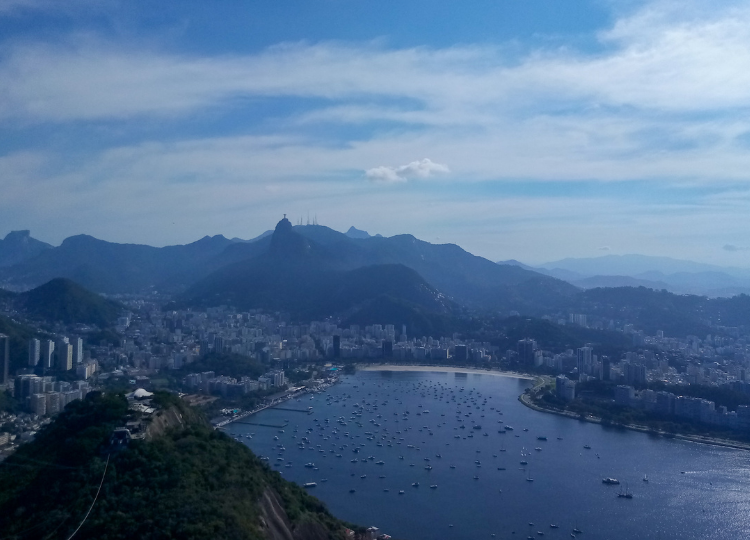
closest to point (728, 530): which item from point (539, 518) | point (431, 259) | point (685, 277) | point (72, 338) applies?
point (539, 518)

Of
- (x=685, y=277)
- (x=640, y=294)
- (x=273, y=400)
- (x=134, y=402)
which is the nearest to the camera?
(x=134, y=402)

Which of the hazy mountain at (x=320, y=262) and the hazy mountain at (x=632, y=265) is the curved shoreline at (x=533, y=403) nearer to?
the hazy mountain at (x=320, y=262)

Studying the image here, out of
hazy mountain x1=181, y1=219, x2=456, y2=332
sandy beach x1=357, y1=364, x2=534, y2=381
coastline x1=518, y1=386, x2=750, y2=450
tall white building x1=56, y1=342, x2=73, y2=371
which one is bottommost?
coastline x1=518, y1=386, x2=750, y2=450

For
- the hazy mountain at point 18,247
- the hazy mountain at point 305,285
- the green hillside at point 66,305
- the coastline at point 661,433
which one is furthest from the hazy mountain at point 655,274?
the hazy mountain at point 18,247

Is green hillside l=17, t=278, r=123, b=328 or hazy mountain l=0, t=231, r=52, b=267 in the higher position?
hazy mountain l=0, t=231, r=52, b=267

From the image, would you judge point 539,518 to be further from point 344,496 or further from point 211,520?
point 211,520

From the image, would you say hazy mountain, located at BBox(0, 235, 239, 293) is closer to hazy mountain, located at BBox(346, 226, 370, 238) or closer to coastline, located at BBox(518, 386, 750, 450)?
hazy mountain, located at BBox(346, 226, 370, 238)

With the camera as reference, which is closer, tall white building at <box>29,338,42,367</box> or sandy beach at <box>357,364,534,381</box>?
tall white building at <box>29,338,42,367</box>

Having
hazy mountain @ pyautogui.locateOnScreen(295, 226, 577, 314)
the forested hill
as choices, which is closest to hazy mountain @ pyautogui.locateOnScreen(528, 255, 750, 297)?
hazy mountain @ pyautogui.locateOnScreen(295, 226, 577, 314)
